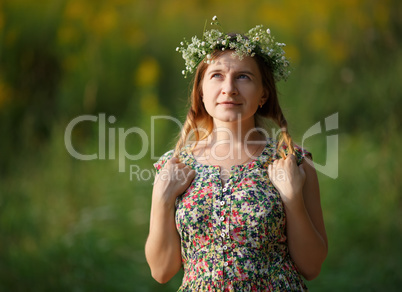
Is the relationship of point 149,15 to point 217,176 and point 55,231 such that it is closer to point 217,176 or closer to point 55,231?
point 55,231

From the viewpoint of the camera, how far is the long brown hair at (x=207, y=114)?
76.7 inches

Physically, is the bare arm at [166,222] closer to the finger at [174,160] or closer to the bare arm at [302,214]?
the finger at [174,160]

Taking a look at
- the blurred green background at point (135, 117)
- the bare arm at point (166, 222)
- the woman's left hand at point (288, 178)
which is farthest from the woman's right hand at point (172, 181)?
the blurred green background at point (135, 117)

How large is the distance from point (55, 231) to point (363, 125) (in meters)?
2.55

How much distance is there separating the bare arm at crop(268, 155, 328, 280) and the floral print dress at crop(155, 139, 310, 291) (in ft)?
0.09

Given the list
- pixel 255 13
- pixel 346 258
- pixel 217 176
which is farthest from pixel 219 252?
pixel 255 13

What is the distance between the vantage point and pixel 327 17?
4477mm

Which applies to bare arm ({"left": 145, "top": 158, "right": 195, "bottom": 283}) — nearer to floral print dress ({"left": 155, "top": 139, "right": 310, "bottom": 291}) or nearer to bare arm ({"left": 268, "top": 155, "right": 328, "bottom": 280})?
floral print dress ({"left": 155, "top": 139, "right": 310, "bottom": 291})

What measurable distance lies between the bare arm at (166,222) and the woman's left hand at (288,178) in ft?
0.94

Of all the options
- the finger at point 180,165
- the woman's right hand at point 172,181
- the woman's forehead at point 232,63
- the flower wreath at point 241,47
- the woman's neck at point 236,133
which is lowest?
the woman's right hand at point 172,181

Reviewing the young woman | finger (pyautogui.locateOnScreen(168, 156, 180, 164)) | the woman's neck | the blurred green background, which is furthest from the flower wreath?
the blurred green background

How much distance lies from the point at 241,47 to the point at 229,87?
16 cm

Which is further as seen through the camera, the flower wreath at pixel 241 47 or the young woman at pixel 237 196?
the flower wreath at pixel 241 47

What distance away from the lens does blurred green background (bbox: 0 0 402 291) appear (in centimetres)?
409
